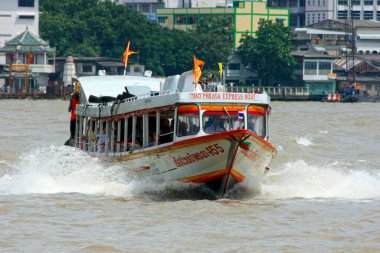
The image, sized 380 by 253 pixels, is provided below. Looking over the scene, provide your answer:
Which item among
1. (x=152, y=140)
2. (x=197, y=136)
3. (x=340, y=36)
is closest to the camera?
(x=197, y=136)

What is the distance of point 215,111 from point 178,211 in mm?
1974

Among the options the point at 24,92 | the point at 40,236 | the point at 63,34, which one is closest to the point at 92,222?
the point at 40,236

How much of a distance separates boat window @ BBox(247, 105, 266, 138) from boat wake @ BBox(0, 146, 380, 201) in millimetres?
1003

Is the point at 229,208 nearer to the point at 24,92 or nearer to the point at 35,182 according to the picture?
the point at 35,182

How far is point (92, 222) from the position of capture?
2164cm

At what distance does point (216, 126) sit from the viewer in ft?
77.0

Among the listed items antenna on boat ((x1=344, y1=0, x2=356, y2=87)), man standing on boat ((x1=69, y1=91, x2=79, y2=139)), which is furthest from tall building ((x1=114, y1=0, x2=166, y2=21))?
man standing on boat ((x1=69, y1=91, x2=79, y2=139))

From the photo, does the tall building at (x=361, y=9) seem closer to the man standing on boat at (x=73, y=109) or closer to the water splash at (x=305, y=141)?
the water splash at (x=305, y=141)

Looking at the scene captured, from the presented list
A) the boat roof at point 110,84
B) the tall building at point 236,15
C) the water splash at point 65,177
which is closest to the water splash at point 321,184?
the water splash at point 65,177

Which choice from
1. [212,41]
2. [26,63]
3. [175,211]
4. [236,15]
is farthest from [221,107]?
[236,15]

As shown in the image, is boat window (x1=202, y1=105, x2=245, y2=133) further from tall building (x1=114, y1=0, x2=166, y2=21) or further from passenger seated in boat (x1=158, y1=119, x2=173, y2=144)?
tall building (x1=114, y1=0, x2=166, y2=21)

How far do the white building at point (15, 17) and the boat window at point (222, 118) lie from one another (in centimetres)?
8962

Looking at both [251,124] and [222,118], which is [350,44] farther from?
[222,118]

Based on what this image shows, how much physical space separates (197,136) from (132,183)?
7.41ft
